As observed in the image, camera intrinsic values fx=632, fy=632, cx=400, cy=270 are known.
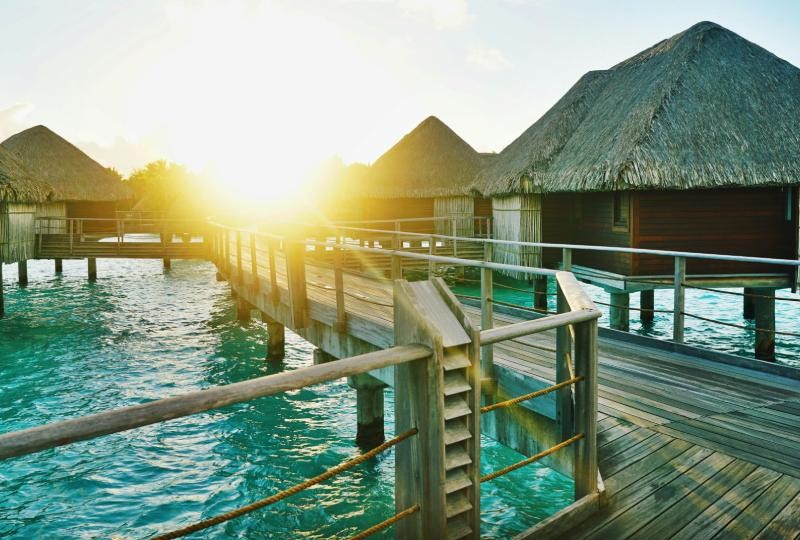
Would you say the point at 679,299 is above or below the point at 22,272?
above

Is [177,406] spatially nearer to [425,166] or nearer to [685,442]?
[685,442]

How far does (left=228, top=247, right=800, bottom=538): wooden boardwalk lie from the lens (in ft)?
11.0

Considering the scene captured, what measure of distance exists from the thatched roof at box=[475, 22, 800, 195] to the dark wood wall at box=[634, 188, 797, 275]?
848 mm

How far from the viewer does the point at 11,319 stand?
18.2 metres

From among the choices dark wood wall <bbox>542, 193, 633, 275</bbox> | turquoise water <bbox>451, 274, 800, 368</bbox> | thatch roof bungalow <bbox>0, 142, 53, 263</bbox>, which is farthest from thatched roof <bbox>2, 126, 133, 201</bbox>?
dark wood wall <bbox>542, 193, 633, 275</bbox>

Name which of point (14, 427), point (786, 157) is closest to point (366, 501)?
point (14, 427)

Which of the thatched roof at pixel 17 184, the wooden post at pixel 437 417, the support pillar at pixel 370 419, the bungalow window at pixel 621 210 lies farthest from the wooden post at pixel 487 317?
the thatched roof at pixel 17 184

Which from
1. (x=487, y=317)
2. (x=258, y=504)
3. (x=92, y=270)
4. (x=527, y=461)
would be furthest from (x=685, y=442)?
(x=92, y=270)

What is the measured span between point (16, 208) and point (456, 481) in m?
24.5

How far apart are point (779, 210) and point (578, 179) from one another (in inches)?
181

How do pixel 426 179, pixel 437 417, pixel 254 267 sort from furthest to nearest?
pixel 426 179 < pixel 254 267 < pixel 437 417

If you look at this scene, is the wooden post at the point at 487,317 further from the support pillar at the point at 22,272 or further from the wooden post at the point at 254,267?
the support pillar at the point at 22,272

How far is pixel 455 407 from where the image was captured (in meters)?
2.67

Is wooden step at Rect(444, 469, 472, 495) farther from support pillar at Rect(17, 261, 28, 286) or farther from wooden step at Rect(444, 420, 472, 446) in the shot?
support pillar at Rect(17, 261, 28, 286)
